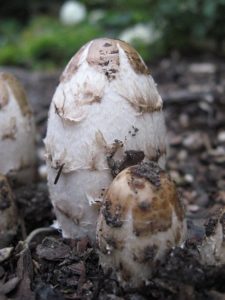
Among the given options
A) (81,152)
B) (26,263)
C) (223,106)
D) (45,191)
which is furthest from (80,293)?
(223,106)

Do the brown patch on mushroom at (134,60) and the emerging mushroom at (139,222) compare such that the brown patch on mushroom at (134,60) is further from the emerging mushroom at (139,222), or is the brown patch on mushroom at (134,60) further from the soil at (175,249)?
the soil at (175,249)

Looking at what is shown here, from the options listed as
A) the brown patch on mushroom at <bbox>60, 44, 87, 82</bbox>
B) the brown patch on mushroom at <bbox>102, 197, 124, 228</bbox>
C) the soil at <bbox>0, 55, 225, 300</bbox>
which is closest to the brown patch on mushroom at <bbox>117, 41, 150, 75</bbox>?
the brown patch on mushroom at <bbox>60, 44, 87, 82</bbox>

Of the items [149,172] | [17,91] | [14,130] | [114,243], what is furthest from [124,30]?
[114,243]

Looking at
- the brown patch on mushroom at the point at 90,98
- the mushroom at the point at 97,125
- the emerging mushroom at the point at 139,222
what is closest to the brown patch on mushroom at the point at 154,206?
the emerging mushroom at the point at 139,222

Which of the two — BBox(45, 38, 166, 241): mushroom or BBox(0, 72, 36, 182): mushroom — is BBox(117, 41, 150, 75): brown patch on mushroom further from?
BBox(0, 72, 36, 182): mushroom

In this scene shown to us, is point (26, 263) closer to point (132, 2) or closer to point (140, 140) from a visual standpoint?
point (140, 140)
